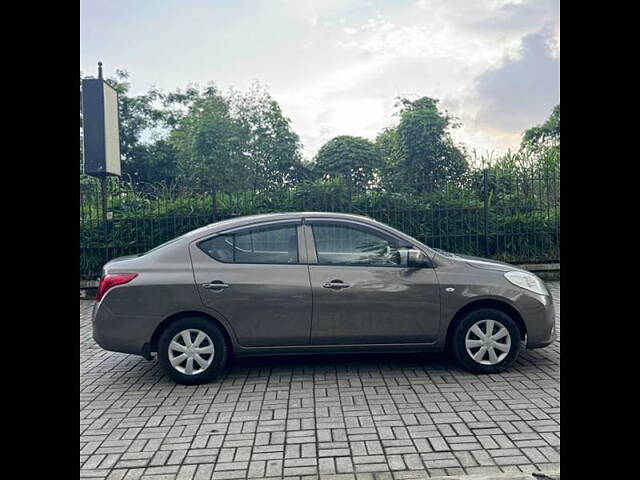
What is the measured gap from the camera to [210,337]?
4766 millimetres

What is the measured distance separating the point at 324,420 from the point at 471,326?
186 cm

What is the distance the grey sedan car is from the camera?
476 cm

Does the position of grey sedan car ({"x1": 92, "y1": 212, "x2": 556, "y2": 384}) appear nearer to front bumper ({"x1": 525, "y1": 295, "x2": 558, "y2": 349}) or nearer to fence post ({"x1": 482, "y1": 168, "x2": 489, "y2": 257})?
front bumper ({"x1": 525, "y1": 295, "x2": 558, "y2": 349})

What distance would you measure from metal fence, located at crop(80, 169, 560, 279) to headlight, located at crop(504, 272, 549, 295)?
5.42 meters

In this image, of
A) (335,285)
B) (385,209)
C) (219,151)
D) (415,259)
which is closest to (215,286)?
(335,285)

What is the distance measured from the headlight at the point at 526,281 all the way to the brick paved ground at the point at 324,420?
810 mm

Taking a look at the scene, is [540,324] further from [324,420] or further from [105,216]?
[105,216]

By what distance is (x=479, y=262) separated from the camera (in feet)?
17.1

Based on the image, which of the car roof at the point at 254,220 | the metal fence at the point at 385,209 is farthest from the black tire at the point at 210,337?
the metal fence at the point at 385,209

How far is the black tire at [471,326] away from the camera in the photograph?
195 inches

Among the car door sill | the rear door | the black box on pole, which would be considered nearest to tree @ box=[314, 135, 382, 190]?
the black box on pole

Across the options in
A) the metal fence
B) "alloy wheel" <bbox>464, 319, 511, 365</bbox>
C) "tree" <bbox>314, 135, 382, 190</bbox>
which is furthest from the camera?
"tree" <bbox>314, 135, 382, 190</bbox>
